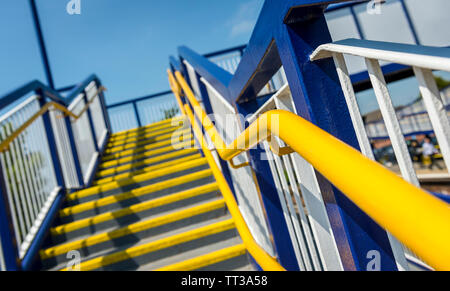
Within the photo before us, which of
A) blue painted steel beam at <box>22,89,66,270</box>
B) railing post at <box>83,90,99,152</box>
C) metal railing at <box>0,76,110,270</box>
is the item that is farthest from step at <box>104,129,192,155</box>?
blue painted steel beam at <box>22,89,66,270</box>

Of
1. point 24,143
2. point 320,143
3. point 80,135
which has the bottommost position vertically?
point 320,143

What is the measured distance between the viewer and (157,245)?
2.10 metres

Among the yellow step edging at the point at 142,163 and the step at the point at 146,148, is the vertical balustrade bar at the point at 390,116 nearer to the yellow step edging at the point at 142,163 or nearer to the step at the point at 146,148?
the yellow step edging at the point at 142,163

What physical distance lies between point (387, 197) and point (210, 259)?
1.76 m

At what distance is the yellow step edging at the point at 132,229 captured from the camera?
2266mm

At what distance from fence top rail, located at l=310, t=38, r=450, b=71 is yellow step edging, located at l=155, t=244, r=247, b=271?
1632 millimetres

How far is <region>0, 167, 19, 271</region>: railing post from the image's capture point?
2037 millimetres

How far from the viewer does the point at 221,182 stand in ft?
5.44

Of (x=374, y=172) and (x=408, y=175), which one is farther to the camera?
(x=408, y=175)

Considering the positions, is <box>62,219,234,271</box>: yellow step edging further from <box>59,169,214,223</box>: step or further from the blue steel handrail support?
the blue steel handrail support
